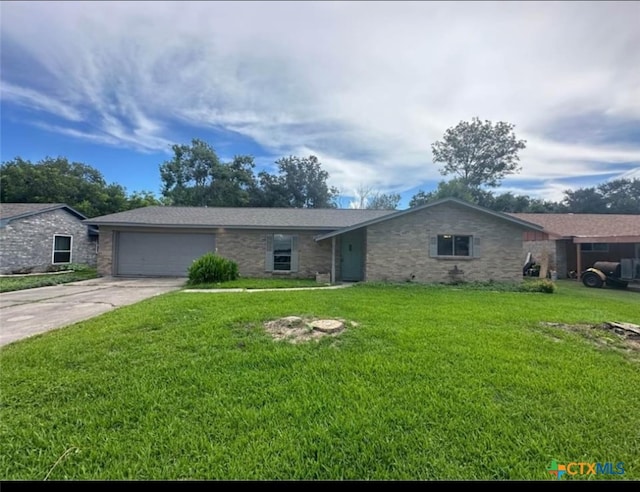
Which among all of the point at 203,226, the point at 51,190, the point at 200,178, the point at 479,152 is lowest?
the point at 203,226

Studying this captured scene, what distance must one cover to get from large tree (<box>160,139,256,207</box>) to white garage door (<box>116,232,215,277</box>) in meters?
16.8

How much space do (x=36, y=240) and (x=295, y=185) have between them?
2200 centimetres

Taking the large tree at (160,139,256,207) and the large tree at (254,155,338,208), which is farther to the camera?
the large tree at (254,155,338,208)

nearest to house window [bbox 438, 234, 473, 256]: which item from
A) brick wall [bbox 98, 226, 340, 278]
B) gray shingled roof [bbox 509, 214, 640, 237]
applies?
brick wall [bbox 98, 226, 340, 278]

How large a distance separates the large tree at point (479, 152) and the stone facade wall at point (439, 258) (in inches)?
983

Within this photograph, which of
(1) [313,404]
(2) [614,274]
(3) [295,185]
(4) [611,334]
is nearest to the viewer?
(1) [313,404]

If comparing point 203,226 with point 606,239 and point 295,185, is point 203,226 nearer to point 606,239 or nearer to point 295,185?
point 606,239

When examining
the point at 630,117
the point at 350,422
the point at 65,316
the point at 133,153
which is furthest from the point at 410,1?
the point at 133,153

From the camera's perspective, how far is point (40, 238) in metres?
16.0

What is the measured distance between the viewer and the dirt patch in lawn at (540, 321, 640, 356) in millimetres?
4531

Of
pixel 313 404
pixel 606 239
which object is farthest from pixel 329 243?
pixel 606 239

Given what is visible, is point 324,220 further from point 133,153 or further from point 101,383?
point 133,153

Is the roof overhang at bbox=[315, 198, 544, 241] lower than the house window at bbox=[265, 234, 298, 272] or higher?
higher

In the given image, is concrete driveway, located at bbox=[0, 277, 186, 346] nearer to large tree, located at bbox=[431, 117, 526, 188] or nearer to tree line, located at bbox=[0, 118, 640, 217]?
tree line, located at bbox=[0, 118, 640, 217]
